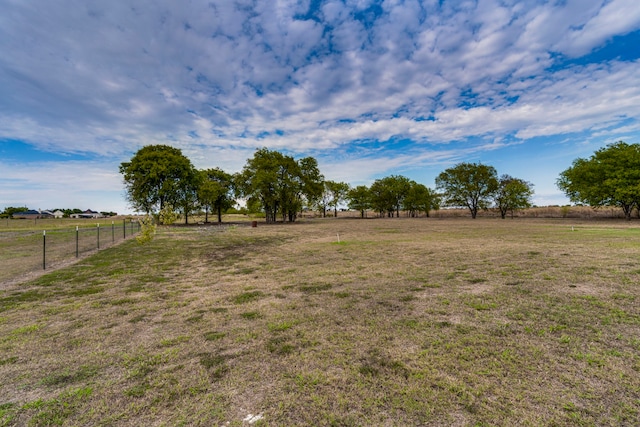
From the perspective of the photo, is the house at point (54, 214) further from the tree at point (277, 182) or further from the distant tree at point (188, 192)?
the tree at point (277, 182)

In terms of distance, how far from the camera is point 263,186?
40656 mm

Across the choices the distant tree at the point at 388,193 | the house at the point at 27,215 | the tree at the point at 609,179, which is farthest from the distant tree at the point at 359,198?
the house at the point at 27,215

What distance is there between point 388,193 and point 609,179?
140 ft

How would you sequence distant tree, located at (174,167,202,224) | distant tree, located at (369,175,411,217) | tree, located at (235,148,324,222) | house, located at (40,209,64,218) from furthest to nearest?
house, located at (40,209,64,218)
distant tree, located at (369,175,411,217)
tree, located at (235,148,324,222)
distant tree, located at (174,167,202,224)

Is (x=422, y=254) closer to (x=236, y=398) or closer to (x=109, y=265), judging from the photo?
(x=236, y=398)

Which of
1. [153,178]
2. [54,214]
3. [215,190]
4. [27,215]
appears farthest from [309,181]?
[54,214]

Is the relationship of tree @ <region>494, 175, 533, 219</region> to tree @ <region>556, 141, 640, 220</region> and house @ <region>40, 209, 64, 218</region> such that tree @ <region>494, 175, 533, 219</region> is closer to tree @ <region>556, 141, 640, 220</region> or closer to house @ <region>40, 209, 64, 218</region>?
tree @ <region>556, 141, 640, 220</region>

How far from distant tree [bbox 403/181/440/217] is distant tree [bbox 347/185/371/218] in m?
10.2

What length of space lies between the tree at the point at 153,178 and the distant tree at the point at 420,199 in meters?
54.4

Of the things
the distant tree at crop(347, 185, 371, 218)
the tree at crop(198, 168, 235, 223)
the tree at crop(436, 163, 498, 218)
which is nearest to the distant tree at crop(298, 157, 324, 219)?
the tree at crop(198, 168, 235, 223)

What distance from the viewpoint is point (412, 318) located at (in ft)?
14.9

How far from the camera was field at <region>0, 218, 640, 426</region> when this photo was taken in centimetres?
243

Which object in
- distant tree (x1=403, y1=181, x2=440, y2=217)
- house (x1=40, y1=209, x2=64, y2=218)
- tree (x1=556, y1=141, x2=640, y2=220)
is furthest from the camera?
house (x1=40, y1=209, x2=64, y2=218)

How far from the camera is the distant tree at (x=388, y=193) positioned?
238 feet
